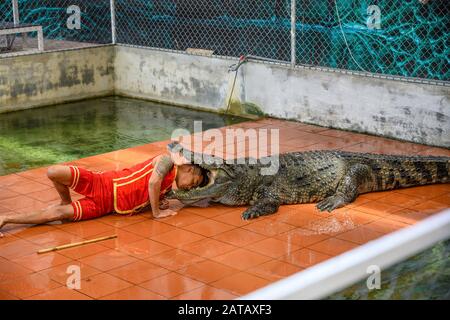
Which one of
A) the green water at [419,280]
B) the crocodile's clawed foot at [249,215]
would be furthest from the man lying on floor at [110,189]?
the green water at [419,280]

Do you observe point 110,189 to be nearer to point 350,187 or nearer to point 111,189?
point 111,189

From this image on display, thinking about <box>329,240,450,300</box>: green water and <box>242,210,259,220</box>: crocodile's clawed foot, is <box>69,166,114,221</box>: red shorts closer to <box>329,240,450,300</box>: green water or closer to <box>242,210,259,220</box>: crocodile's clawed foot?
<box>242,210,259,220</box>: crocodile's clawed foot

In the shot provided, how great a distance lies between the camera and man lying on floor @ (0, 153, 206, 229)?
578 centimetres

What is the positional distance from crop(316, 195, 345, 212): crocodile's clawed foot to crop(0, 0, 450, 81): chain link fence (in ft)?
13.6

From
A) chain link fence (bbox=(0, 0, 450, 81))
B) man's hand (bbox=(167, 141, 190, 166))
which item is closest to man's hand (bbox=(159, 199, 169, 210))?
man's hand (bbox=(167, 141, 190, 166))

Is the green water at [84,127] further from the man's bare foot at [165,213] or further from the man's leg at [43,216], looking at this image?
the man's bare foot at [165,213]

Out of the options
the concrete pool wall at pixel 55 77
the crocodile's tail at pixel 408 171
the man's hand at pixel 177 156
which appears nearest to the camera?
the man's hand at pixel 177 156

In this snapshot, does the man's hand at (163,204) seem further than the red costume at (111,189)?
Yes

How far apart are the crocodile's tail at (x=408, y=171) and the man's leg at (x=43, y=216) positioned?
2.67 metres

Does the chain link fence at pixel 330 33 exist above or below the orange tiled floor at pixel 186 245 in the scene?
above

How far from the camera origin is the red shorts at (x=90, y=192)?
5820 mm

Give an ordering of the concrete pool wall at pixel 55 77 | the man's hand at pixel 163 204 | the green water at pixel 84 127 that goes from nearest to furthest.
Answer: the man's hand at pixel 163 204 → the green water at pixel 84 127 → the concrete pool wall at pixel 55 77
